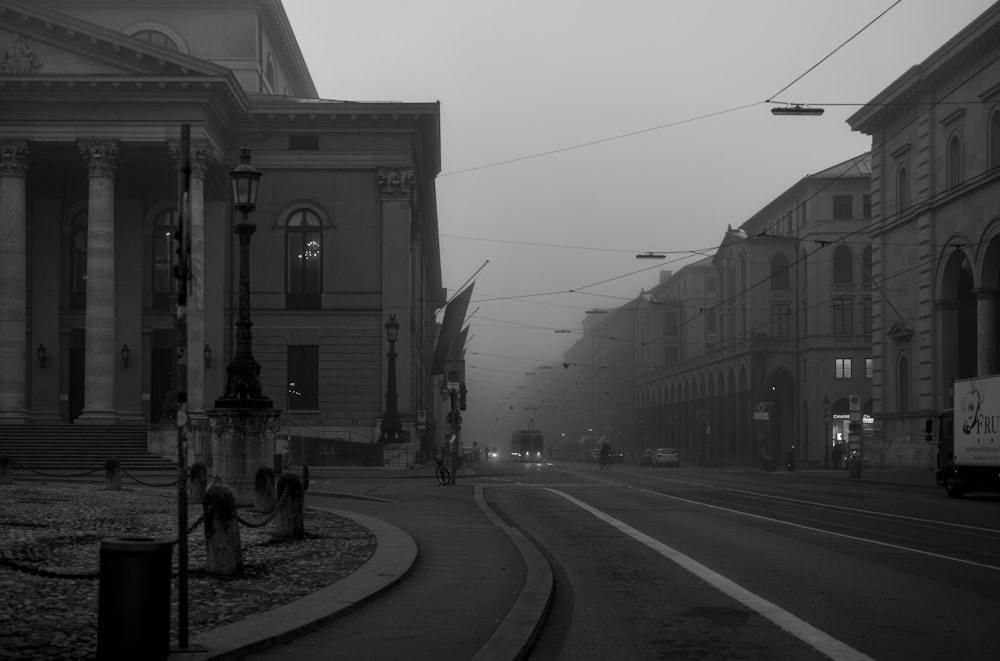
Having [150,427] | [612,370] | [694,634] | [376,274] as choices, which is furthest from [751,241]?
[694,634]

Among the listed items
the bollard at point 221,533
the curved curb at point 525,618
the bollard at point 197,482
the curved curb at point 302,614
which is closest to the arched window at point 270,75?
the bollard at point 197,482

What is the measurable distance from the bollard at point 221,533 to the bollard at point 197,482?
11.5 m

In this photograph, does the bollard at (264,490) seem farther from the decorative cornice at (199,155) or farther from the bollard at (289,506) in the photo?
the decorative cornice at (199,155)

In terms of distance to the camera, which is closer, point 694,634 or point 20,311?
point 694,634

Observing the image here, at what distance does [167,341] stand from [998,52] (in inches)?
1453

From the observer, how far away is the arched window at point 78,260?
55156 mm

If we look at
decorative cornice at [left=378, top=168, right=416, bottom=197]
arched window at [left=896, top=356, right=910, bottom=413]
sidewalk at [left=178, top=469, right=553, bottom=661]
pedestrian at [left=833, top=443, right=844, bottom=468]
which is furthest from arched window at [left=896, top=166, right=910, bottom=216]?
sidewalk at [left=178, top=469, right=553, bottom=661]

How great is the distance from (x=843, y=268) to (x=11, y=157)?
184 feet

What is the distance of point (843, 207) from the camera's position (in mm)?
83562

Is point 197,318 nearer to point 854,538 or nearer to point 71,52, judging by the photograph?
point 71,52

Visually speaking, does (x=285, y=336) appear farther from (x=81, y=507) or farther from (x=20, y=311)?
(x=81, y=507)

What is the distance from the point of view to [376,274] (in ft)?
184

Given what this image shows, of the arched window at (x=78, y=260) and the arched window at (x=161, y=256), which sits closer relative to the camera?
the arched window at (x=78, y=260)

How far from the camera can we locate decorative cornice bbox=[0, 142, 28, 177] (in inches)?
1948
